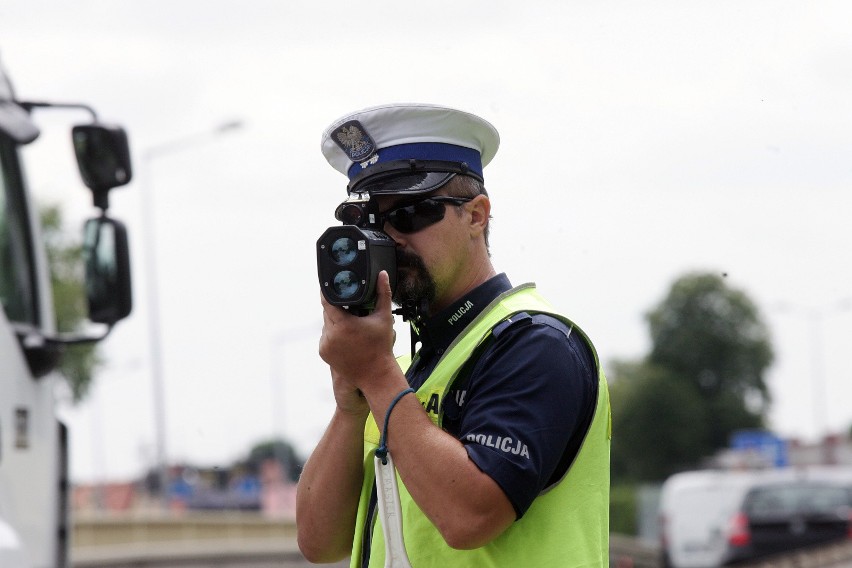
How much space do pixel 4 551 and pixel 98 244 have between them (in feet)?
3.54

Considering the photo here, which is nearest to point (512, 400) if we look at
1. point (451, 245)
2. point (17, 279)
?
point (451, 245)

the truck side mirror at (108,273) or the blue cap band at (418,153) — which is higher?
the blue cap band at (418,153)

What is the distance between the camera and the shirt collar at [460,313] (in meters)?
3.02

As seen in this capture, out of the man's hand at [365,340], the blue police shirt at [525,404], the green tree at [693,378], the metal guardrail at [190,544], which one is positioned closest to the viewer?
the blue police shirt at [525,404]

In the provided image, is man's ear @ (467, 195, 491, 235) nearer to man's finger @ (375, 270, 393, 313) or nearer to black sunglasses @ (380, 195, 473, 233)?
black sunglasses @ (380, 195, 473, 233)

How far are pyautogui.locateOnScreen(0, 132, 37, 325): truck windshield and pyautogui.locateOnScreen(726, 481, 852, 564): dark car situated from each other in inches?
502

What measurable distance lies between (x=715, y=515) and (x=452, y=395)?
51.0 ft

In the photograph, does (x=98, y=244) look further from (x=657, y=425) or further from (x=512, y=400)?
(x=657, y=425)

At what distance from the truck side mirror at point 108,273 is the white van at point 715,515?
13.0 metres

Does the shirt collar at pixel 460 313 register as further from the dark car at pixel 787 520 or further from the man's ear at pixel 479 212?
the dark car at pixel 787 520

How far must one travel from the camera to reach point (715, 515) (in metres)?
17.9

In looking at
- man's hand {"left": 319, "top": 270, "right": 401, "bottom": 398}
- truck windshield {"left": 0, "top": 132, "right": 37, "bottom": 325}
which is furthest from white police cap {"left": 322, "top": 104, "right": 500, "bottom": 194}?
truck windshield {"left": 0, "top": 132, "right": 37, "bottom": 325}

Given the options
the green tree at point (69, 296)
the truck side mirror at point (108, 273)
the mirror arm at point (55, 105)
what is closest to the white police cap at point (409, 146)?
the truck side mirror at point (108, 273)

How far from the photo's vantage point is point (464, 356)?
2.90 metres
